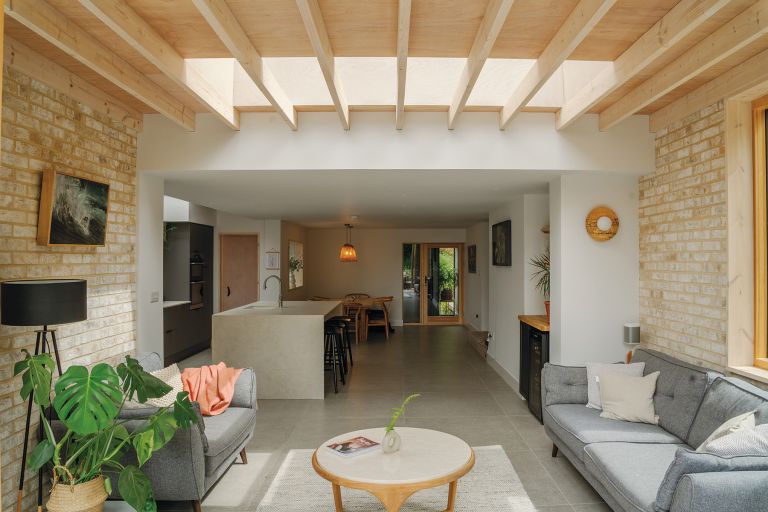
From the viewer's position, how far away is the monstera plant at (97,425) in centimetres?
229

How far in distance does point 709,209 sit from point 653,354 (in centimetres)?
112

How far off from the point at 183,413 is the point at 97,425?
0.41 metres

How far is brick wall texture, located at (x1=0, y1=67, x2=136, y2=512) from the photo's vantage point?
2.72 m

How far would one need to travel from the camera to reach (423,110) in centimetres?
402

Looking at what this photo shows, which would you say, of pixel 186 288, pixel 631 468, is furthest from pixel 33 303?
pixel 186 288

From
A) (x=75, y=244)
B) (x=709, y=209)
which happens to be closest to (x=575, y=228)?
(x=709, y=209)

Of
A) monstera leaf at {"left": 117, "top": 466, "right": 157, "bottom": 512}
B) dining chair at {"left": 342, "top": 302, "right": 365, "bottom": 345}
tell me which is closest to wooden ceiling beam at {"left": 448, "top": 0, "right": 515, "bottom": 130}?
monstera leaf at {"left": 117, "top": 466, "right": 157, "bottom": 512}

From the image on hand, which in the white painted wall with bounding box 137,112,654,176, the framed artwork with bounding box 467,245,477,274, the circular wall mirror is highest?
the white painted wall with bounding box 137,112,654,176

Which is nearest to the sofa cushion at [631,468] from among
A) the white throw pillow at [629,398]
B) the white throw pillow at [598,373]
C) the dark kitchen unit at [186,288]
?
the white throw pillow at [629,398]

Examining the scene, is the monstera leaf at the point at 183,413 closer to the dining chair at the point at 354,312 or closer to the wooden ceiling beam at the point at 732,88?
the wooden ceiling beam at the point at 732,88

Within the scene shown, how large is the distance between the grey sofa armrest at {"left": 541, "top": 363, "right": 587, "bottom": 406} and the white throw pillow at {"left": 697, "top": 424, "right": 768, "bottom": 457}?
1418 mm

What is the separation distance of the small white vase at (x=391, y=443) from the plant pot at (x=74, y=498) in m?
1.51

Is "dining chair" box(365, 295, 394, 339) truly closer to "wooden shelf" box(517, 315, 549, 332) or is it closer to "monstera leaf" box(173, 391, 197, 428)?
"wooden shelf" box(517, 315, 549, 332)

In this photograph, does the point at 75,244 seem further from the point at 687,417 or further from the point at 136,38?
the point at 687,417
